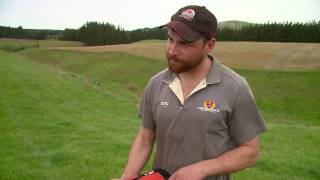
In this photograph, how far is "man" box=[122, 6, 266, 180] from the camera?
125 inches

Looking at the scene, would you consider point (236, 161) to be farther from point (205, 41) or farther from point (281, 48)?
point (281, 48)

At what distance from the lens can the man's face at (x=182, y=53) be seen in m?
3.17

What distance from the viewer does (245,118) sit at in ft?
10.6

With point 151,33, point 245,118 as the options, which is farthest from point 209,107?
point 151,33

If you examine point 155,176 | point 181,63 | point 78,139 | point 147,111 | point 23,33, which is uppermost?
point 181,63

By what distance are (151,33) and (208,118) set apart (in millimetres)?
148995

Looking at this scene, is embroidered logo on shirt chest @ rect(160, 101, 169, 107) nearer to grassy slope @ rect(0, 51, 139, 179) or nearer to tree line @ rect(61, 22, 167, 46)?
grassy slope @ rect(0, 51, 139, 179)

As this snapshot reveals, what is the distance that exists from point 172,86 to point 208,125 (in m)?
0.39

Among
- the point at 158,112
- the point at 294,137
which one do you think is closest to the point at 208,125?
the point at 158,112

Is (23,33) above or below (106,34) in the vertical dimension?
below

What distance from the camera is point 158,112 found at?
338 cm

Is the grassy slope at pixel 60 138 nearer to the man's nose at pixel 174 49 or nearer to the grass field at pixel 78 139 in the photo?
the grass field at pixel 78 139

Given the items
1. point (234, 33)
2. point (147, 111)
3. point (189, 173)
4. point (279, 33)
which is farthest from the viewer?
point (234, 33)

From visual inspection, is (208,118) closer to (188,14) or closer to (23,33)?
(188,14)
